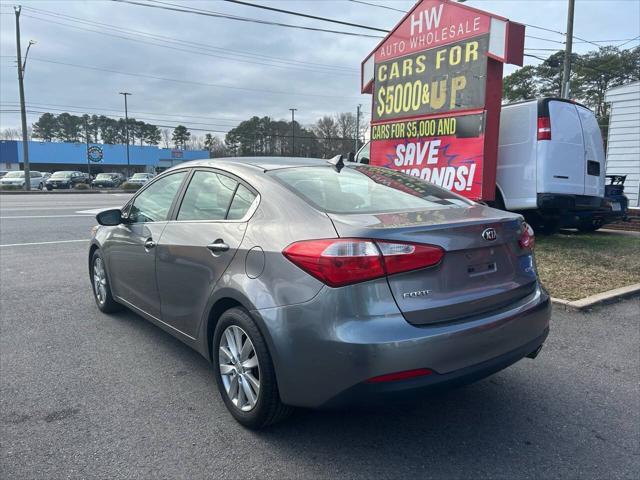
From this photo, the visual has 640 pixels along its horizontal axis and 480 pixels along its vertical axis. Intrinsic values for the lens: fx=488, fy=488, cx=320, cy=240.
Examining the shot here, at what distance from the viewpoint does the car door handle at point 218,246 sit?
2907 millimetres

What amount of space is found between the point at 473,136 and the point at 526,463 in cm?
581

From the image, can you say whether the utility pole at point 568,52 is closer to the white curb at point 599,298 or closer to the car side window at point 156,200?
the white curb at point 599,298

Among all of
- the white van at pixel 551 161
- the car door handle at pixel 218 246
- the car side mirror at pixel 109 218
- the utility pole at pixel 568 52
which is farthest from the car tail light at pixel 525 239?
the utility pole at pixel 568 52

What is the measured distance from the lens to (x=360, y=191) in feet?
10.4

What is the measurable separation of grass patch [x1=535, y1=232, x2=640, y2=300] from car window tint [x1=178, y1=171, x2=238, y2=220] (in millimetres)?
3876

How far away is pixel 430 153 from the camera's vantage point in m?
8.27

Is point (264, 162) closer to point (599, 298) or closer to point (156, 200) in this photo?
point (156, 200)

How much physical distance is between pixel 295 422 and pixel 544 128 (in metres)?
6.27

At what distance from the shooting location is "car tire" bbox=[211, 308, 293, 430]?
2.57 m

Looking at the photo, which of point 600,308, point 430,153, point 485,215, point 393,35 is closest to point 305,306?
point 485,215

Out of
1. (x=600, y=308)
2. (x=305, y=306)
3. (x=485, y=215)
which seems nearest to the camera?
(x=305, y=306)

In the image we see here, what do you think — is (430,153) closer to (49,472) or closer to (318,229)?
(318,229)

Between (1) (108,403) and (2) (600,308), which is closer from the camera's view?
(1) (108,403)

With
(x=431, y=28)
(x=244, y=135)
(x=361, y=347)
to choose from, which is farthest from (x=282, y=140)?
(x=361, y=347)
